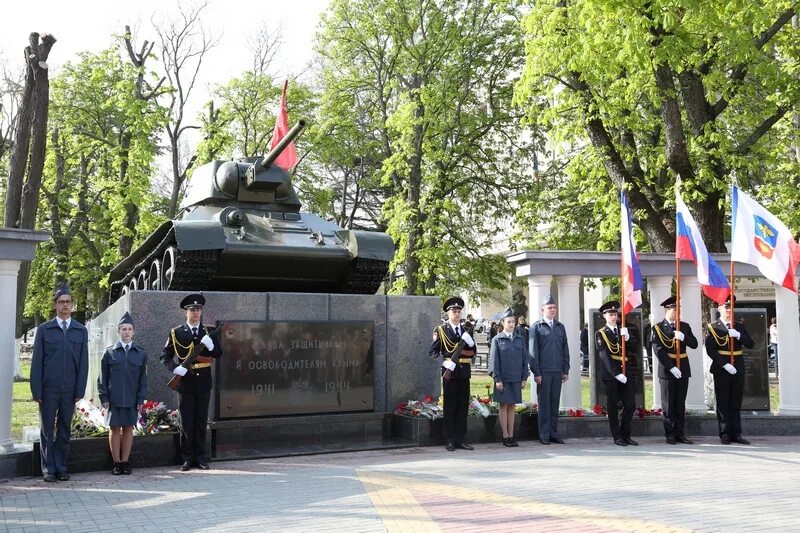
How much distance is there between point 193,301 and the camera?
8734 millimetres

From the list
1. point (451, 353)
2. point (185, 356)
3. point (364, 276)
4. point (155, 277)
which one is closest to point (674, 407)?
point (451, 353)

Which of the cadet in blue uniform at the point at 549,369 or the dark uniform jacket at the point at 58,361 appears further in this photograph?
the cadet in blue uniform at the point at 549,369

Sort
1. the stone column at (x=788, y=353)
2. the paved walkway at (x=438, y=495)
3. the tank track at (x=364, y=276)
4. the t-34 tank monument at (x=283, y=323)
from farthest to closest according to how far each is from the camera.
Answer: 1. the stone column at (x=788, y=353)
2. the tank track at (x=364, y=276)
3. the t-34 tank monument at (x=283, y=323)
4. the paved walkway at (x=438, y=495)

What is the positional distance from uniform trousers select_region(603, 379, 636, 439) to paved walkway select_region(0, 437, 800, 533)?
69 cm

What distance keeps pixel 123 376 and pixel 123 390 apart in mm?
156

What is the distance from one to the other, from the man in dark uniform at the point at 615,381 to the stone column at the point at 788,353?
2.87 m

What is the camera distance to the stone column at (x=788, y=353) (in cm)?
1151

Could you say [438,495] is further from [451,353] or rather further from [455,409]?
[451,353]

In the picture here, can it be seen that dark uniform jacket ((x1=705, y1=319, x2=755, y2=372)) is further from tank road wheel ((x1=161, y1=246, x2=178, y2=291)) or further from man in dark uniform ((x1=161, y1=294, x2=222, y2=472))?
tank road wheel ((x1=161, y1=246, x2=178, y2=291))

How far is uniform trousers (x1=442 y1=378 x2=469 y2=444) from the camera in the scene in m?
9.76

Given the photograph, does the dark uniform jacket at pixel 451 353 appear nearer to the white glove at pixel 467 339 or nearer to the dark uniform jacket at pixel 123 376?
the white glove at pixel 467 339

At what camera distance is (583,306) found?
1688 inches

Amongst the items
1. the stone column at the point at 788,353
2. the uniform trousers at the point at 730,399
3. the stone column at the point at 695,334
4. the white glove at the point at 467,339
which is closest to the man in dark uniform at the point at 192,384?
the white glove at the point at 467,339

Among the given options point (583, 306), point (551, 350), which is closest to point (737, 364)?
point (551, 350)
